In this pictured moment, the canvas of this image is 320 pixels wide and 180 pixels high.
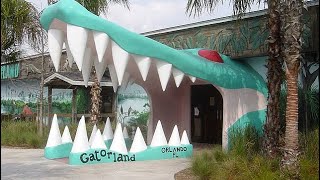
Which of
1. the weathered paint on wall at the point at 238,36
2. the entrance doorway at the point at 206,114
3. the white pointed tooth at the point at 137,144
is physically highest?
the weathered paint on wall at the point at 238,36

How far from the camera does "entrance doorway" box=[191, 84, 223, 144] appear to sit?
1396 centimetres

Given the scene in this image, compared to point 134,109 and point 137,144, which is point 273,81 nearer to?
point 137,144

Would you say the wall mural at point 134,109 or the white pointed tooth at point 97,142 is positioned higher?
the wall mural at point 134,109

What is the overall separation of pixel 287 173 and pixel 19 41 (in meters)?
9.90

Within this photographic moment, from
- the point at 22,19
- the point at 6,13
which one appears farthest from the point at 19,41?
the point at 6,13

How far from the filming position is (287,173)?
5.86 meters

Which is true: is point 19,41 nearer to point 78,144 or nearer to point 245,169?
point 78,144

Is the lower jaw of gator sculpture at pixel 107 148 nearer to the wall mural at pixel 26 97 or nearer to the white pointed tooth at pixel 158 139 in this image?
the white pointed tooth at pixel 158 139

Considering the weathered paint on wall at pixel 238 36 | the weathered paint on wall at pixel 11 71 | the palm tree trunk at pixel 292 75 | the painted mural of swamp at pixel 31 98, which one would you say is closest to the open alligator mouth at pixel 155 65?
the weathered paint on wall at pixel 238 36

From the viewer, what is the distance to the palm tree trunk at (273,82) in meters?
7.52

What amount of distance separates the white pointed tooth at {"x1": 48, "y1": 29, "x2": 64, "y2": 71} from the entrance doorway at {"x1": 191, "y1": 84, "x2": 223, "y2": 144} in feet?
21.0

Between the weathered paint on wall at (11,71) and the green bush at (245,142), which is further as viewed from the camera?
the weathered paint on wall at (11,71)

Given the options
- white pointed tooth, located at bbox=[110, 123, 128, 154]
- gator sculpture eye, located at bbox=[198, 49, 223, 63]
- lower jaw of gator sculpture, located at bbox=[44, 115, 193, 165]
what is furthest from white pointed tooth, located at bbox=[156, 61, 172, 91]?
gator sculpture eye, located at bbox=[198, 49, 223, 63]

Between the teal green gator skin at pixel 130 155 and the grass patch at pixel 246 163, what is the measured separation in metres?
2.01
